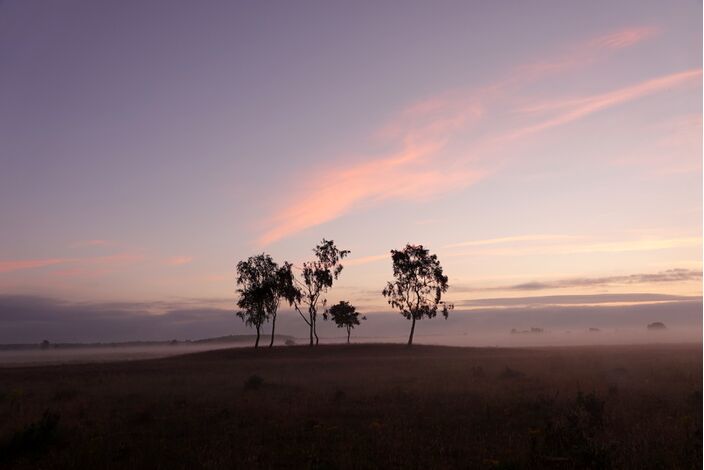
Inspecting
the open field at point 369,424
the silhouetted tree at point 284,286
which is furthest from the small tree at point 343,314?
the open field at point 369,424

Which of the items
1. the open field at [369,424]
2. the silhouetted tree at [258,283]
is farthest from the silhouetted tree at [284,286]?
the open field at [369,424]

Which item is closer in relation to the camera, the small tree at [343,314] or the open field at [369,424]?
the open field at [369,424]

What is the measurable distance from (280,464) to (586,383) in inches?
732

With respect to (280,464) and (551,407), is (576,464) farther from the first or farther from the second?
(551,407)

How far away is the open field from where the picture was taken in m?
11.6

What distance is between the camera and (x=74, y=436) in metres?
14.9

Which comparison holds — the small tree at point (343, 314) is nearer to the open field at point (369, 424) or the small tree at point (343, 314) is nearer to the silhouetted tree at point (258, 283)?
the silhouetted tree at point (258, 283)

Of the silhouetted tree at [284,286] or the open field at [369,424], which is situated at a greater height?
the silhouetted tree at [284,286]

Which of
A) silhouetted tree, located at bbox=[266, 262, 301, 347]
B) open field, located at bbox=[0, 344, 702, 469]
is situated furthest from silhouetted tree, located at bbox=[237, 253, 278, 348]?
open field, located at bbox=[0, 344, 702, 469]

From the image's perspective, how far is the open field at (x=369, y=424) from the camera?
1156cm

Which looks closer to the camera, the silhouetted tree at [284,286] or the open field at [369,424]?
the open field at [369,424]

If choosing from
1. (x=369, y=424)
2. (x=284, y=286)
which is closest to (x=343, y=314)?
(x=284, y=286)

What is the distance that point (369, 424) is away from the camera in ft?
51.5

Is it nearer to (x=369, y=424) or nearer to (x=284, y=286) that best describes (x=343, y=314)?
(x=284, y=286)
